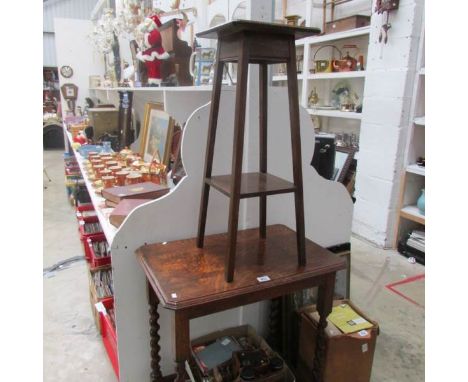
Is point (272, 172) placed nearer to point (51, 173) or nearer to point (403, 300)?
point (403, 300)

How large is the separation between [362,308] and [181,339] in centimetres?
158

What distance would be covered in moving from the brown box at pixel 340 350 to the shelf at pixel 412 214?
155 cm

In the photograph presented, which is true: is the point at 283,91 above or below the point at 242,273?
above

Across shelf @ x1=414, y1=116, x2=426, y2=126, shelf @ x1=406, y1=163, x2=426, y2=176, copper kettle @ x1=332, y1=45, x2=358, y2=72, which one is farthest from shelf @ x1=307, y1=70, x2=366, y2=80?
shelf @ x1=406, y1=163, x2=426, y2=176

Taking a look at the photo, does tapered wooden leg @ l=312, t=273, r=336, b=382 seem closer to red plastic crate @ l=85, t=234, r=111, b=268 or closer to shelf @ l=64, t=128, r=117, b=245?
shelf @ l=64, t=128, r=117, b=245

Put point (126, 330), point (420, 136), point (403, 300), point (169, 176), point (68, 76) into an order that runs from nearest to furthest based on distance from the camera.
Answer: point (126, 330) → point (169, 176) → point (403, 300) → point (420, 136) → point (68, 76)

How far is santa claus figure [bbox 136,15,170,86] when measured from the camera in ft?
7.43

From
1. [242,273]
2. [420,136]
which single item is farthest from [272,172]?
[420,136]

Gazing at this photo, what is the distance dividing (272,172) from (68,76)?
17.0ft

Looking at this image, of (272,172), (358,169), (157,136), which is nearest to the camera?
(272,172)

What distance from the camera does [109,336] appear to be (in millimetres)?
1822

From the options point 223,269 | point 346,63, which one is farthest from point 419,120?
point 223,269

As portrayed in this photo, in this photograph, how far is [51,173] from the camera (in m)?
5.89

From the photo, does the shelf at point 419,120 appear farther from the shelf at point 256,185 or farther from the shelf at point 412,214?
the shelf at point 256,185
